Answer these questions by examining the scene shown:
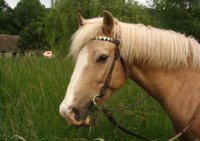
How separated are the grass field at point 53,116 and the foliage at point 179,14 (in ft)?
46.6

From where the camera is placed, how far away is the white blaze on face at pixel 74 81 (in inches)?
67.6

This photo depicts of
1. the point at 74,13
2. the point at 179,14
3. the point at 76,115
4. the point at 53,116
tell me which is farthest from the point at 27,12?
the point at 76,115

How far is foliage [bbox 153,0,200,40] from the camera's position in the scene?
53.8 ft

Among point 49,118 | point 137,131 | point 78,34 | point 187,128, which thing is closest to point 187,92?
point 187,128

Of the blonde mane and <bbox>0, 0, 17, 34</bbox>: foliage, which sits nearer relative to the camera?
the blonde mane

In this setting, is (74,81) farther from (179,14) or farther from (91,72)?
(179,14)

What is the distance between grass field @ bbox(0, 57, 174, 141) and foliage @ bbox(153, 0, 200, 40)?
14.2 m

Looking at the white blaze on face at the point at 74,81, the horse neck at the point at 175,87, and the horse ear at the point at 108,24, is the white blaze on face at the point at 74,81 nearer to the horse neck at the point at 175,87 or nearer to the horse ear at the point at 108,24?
the horse ear at the point at 108,24

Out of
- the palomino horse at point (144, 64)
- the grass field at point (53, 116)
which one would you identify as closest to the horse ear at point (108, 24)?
the palomino horse at point (144, 64)

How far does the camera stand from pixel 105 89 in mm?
1936

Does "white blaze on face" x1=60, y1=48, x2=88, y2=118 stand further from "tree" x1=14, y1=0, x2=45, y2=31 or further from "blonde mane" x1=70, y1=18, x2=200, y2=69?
"tree" x1=14, y1=0, x2=45, y2=31

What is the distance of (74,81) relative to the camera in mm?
1785

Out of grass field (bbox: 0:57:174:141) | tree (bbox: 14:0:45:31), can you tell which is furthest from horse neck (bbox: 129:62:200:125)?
tree (bbox: 14:0:45:31)

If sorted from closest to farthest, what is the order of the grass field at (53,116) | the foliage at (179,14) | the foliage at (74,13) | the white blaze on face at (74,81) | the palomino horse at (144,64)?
the white blaze on face at (74,81) < the palomino horse at (144,64) < the grass field at (53,116) < the foliage at (74,13) < the foliage at (179,14)
